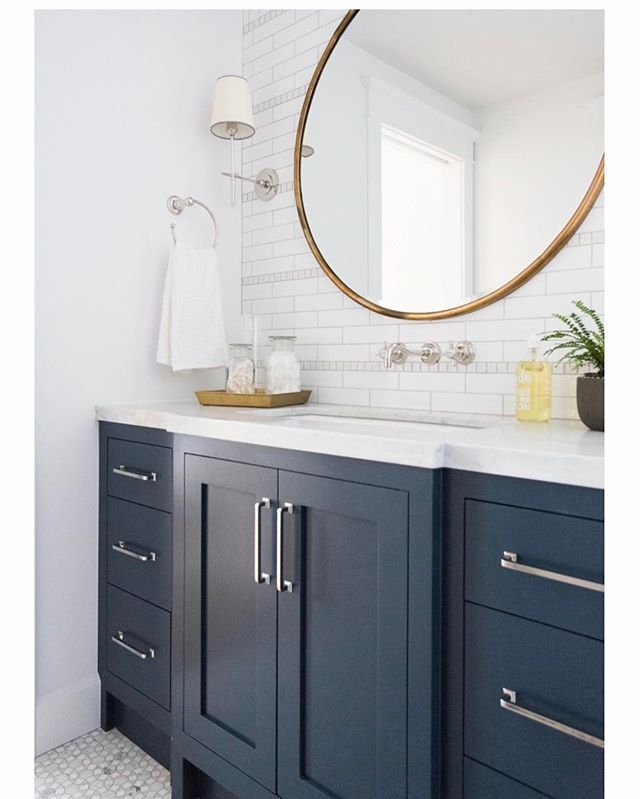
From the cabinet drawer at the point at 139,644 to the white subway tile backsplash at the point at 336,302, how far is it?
0.87 meters

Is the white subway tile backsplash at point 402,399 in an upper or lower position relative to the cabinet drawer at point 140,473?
upper

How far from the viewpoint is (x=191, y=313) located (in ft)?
6.98

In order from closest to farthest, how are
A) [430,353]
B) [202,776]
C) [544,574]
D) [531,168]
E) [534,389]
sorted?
[544,574], [534,389], [531,168], [202,776], [430,353]

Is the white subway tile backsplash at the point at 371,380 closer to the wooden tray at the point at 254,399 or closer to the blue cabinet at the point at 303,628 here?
the wooden tray at the point at 254,399

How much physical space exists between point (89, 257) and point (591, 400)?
157 centimetres

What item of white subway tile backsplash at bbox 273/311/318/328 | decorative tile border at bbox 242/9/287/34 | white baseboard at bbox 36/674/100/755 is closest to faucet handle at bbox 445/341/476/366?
white subway tile backsplash at bbox 273/311/318/328

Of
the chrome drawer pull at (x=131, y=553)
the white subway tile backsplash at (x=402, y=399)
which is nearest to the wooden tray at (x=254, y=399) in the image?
the white subway tile backsplash at (x=402, y=399)

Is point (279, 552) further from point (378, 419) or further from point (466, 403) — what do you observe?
point (466, 403)

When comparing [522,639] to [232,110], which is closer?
[522,639]

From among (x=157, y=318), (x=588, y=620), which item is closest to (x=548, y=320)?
(x=588, y=620)

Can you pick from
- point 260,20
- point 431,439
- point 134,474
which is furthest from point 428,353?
point 260,20

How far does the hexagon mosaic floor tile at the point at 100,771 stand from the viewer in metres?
1.73

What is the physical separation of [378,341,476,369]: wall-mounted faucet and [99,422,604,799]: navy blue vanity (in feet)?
1.98

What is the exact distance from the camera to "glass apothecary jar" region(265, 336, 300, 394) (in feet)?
6.46
